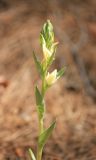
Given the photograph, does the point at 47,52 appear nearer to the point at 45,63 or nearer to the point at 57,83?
the point at 45,63

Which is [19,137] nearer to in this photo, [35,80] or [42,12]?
[35,80]

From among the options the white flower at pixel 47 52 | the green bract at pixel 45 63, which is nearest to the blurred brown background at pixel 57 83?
the green bract at pixel 45 63

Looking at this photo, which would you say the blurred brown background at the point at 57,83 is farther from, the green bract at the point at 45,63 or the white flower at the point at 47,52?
the white flower at the point at 47,52

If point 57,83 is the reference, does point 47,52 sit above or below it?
above

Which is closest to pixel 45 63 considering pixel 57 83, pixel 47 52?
pixel 47 52

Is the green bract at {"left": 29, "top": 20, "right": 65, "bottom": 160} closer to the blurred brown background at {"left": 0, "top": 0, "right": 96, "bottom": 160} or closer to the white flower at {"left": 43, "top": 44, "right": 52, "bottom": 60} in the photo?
the white flower at {"left": 43, "top": 44, "right": 52, "bottom": 60}

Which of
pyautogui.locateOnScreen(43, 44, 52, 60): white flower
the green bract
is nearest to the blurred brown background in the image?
the green bract

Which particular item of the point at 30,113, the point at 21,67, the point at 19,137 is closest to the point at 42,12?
the point at 21,67

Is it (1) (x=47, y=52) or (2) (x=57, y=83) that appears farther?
(2) (x=57, y=83)

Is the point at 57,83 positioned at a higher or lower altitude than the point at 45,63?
lower
